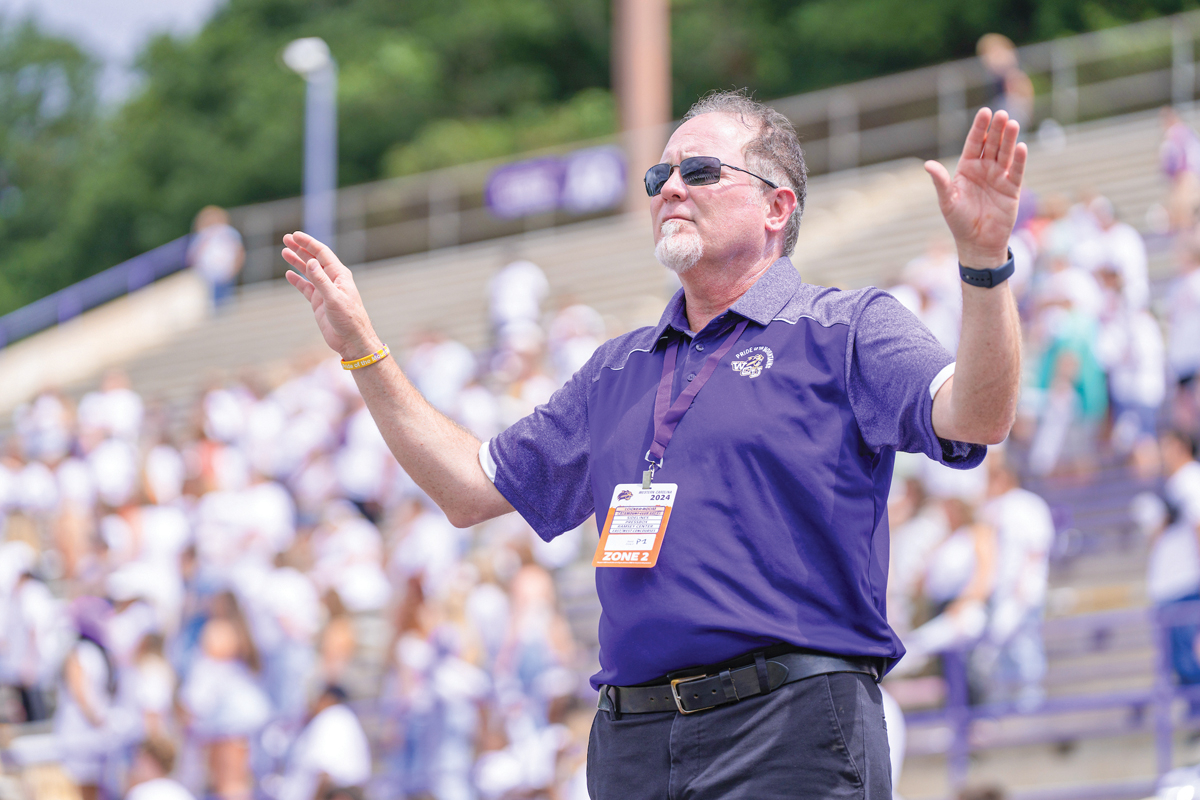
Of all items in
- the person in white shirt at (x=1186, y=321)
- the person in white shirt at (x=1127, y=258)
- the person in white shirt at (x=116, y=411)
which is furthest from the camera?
the person in white shirt at (x=116, y=411)

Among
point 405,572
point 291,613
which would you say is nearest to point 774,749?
point 291,613

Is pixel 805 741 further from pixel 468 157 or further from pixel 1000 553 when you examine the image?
pixel 468 157

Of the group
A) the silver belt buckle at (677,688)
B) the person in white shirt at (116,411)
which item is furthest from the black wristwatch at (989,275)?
the person in white shirt at (116,411)

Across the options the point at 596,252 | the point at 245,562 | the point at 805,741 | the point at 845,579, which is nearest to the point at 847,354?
the point at 845,579

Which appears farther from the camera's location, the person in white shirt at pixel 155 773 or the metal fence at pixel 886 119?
the metal fence at pixel 886 119

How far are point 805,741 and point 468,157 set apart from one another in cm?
2907

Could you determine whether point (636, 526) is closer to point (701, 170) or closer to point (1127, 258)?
point (701, 170)

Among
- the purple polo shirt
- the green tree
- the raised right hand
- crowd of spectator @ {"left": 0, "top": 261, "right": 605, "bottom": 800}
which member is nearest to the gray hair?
the purple polo shirt

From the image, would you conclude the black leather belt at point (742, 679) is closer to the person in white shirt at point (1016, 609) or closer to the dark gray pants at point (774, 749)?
the dark gray pants at point (774, 749)

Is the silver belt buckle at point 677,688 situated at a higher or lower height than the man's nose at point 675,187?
lower

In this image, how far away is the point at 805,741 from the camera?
99.6 inches

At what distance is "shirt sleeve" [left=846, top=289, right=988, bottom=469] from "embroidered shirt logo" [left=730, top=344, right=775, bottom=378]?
151 millimetres

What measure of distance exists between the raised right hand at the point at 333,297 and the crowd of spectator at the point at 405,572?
3716mm

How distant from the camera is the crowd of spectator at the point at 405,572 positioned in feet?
23.2
